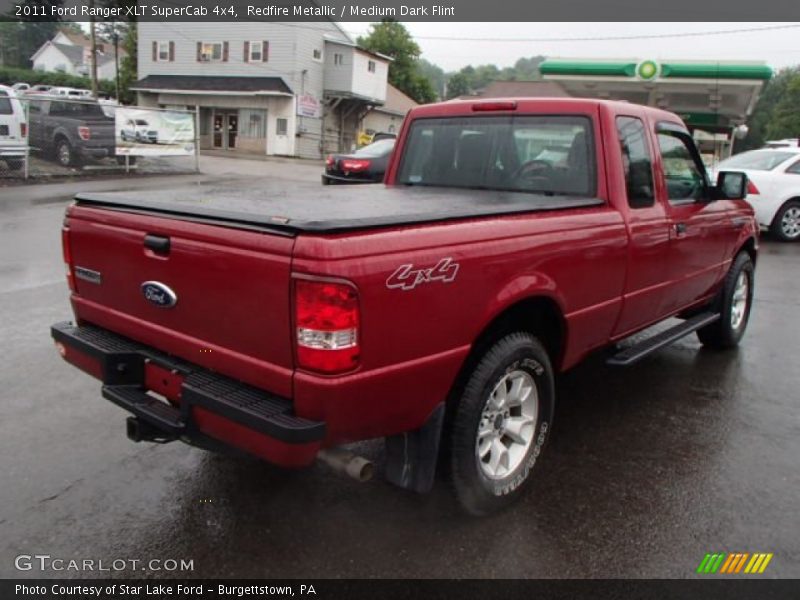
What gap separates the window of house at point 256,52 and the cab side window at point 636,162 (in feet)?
116

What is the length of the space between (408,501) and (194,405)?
121 centimetres

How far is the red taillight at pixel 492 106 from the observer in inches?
169

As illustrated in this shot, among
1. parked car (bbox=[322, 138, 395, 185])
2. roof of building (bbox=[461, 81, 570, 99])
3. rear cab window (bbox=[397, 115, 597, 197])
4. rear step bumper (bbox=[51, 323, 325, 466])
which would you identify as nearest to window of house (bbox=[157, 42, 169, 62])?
roof of building (bbox=[461, 81, 570, 99])

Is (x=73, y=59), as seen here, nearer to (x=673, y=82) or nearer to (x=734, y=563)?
(x=673, y=82)

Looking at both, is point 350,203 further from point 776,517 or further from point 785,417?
point 785,417

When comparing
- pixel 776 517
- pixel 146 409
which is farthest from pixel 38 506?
pixel 776 517

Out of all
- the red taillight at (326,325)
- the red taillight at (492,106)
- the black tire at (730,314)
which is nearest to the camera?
the red taillight at (326,325)

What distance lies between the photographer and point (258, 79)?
36.2 m

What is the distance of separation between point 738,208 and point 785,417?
5.93 feet

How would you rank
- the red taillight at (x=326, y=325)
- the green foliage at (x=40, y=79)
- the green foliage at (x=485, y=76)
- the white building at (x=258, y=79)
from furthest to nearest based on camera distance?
1. the green foliage at (x=485, y=76)
2. the green foliage at (x=40, y=79)
3. the white building at (x=258, y=79)
4. the red taillight at (x=326, y=325)

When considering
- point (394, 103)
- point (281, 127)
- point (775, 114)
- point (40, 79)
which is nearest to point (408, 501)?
point (281, 127)

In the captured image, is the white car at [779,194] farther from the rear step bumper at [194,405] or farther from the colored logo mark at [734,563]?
the rear step bumper at [194,405]

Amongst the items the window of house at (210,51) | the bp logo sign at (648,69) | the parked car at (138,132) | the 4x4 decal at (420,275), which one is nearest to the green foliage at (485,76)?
the window of house at (210,51)

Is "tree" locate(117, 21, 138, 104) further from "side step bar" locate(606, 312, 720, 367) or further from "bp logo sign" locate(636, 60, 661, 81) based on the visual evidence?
"side step bar" locate(606, 312, 720, 367)
